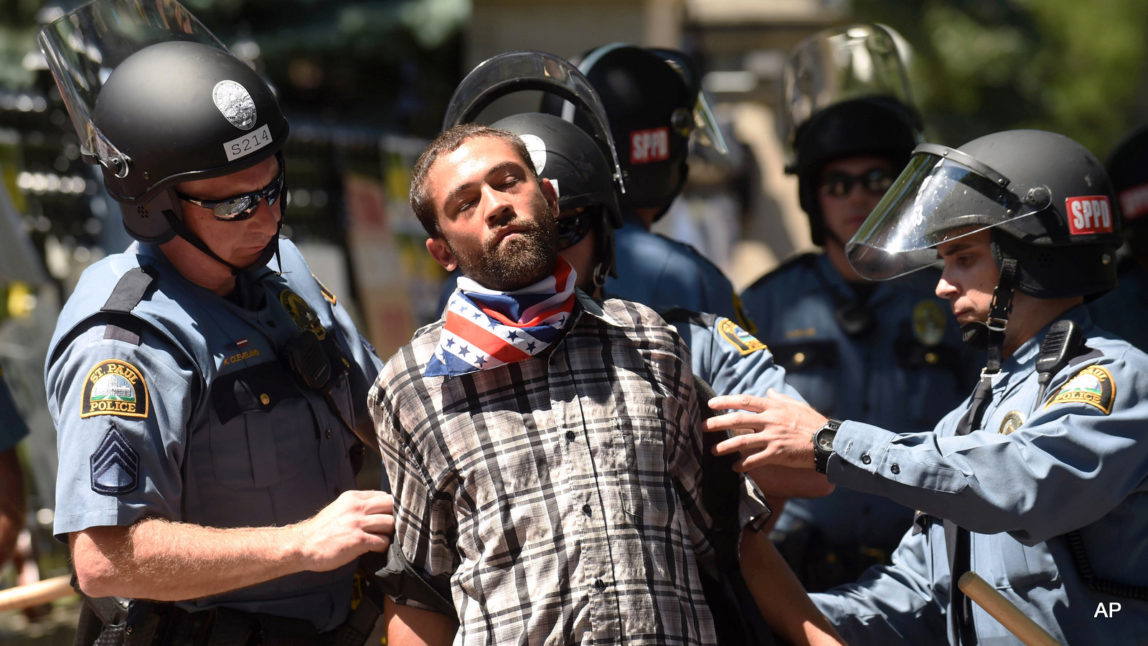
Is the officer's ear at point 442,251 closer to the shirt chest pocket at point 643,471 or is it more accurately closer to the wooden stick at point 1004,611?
the shirt chest pocket at point 643,471

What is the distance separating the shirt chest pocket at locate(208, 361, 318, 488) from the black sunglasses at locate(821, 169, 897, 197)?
7.05 feet

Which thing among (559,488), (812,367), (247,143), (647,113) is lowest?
(812,367)

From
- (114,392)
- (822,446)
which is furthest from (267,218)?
(822,446)

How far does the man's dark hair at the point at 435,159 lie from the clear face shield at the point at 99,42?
0.73m

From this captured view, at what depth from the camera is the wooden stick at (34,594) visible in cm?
325

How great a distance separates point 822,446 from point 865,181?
5.89ft

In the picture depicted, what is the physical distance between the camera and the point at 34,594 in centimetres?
331

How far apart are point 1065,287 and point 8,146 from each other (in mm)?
5127

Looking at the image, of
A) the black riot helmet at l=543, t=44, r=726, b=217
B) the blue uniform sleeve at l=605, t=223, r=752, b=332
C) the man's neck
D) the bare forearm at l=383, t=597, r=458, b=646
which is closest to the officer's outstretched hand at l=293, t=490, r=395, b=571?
the bare forearm at l=383, t=597, r=458, b=646

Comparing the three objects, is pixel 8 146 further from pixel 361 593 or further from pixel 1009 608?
pixel 1009 608

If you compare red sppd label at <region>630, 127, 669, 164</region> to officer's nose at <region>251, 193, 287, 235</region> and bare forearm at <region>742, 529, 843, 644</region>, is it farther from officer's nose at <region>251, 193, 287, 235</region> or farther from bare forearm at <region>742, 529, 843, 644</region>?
bare forearm at <region>742, 529, 843, 644</region>

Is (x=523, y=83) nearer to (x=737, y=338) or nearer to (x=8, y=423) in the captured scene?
(x=737, y=338)

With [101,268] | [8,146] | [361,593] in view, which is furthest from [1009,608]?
[8,146]

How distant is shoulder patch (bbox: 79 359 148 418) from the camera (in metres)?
2.71
